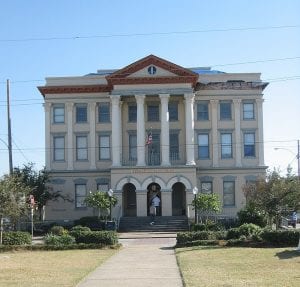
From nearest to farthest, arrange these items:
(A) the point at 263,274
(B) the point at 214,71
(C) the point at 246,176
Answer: (A) the point at 263,274
(C) the point at 246,176
(B) the point at 214,71

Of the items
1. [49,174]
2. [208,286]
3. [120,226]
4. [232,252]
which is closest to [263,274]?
[208,286]

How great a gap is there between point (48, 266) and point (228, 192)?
110ft

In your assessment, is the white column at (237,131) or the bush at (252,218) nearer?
the bush at (252,218)

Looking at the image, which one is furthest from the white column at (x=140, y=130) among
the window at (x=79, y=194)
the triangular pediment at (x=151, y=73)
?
the window at (x=79, y=194)

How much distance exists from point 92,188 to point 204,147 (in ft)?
34.0

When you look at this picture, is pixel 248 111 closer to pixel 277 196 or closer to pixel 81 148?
pixel 81 148

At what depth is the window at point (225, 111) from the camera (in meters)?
53.1

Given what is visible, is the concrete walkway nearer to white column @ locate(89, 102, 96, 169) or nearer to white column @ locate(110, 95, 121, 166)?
white column @ locate(110, 95, 121, 166)

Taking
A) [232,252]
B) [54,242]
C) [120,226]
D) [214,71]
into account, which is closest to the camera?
[232,252]

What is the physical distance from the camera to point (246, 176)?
52344mm

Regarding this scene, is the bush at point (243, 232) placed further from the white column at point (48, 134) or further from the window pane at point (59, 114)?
the window pane at point (59, 114)

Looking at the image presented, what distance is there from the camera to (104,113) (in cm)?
5369

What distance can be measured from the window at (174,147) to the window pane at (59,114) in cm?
970

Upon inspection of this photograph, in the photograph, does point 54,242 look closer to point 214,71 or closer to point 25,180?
point 25,180
